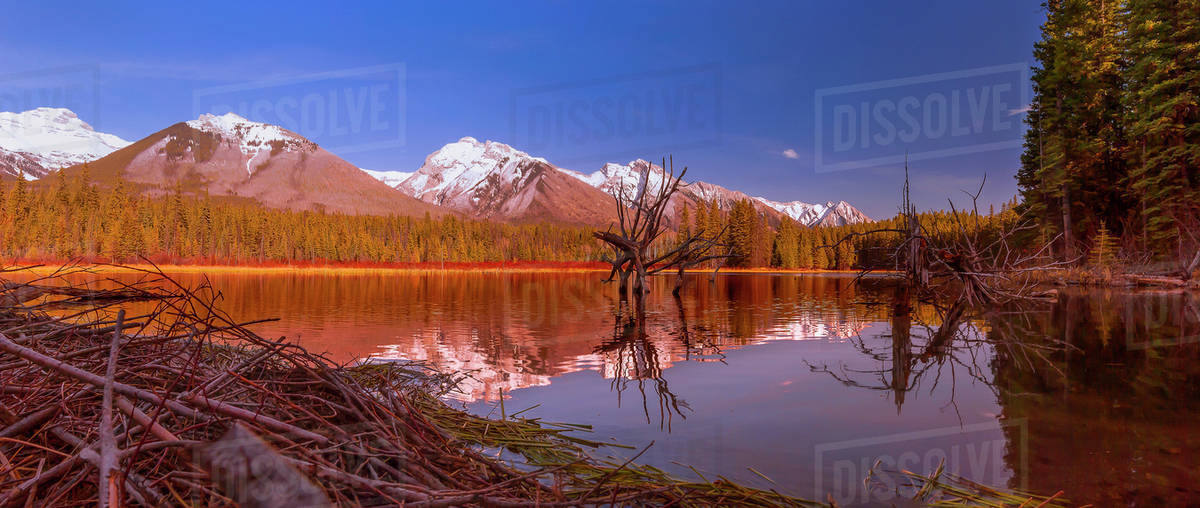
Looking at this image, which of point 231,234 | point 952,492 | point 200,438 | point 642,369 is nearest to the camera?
point 200,438

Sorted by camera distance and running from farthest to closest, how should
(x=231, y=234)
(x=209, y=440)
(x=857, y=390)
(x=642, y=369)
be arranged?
1. (x=231, y=234)
2. (x=642, y=369)
3. (x=857, y=390)
4. (x=209, y=440)

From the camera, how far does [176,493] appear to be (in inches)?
70.1

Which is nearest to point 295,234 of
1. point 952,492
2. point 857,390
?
point 857,390

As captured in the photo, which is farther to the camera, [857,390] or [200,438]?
[857,390]

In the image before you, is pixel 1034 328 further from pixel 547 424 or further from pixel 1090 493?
pixel 547 424

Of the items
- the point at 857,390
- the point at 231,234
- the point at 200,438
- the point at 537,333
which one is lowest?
the point at 537,333

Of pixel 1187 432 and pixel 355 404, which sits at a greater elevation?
pixel 355 404

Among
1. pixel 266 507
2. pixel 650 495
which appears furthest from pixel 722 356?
pixel 266 507

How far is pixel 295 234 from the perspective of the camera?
10788 cm

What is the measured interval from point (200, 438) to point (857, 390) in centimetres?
658

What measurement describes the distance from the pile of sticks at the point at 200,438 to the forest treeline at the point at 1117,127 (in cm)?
3205

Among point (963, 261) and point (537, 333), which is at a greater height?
point (963, 261)

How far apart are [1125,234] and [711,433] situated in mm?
38054

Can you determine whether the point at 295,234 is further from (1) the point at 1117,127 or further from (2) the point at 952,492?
(2) the point at 952,492
